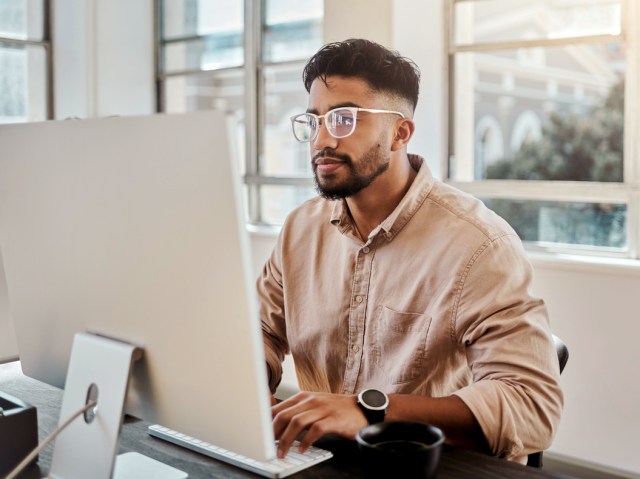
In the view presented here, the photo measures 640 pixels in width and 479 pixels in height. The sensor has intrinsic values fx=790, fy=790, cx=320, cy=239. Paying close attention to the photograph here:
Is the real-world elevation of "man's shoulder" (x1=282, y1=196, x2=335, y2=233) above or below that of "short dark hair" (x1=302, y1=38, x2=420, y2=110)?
below

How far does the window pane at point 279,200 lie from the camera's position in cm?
401

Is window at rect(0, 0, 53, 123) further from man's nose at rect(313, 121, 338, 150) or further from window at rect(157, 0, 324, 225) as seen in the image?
man's nose at rect(313, 121, 338, 150)

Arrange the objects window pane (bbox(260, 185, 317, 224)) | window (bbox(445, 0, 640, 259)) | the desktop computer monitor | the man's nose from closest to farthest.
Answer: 1. the desktop computer monitor
2. the man's nose
3. window (bbox(445, 0, 640, 259))
4. window pane (bbox(260, 185, 317, 224))

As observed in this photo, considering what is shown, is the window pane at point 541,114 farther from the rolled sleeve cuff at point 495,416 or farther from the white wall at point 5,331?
the white wall at point 5,331

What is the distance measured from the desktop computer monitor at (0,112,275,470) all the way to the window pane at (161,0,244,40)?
3.33 m

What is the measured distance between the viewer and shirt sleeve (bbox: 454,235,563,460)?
1269mm

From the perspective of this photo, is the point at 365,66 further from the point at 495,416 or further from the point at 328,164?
the point at 495,416

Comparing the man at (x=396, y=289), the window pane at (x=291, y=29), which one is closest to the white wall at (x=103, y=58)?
the window pane at (x=291, y=29)

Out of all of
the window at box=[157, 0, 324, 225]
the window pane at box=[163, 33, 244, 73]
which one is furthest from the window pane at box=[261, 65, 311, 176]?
the window pane at box=[163, 33, 244, 73]

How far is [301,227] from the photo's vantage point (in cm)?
181

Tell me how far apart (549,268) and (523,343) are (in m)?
1.61

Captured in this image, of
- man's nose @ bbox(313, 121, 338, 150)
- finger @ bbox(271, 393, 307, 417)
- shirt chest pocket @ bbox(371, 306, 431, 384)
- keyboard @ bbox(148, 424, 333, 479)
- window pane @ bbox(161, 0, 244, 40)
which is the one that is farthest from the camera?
window pane @ bbox(161, 0, 244, 40)

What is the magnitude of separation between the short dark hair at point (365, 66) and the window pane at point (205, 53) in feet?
8.51

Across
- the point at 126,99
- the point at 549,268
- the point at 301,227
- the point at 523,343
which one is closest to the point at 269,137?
the point at 126,99
